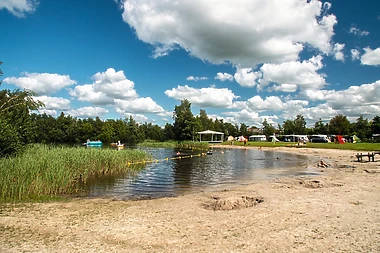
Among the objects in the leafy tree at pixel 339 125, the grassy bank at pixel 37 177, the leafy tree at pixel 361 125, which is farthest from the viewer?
the leafy tree at pixel 339 125

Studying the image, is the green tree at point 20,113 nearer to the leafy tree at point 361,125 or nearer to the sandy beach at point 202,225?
the sandy beach at point 202,225

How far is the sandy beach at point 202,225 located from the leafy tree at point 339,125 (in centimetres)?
8747

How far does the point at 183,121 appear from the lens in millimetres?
82875

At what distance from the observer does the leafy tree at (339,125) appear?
8900cm

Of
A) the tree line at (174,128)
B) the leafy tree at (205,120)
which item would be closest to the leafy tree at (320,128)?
the tree line at (174,128)

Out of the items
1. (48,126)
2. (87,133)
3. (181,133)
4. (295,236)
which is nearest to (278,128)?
(181,133)

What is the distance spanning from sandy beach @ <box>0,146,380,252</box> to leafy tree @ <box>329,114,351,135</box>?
87468 mm

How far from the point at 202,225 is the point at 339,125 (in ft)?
313

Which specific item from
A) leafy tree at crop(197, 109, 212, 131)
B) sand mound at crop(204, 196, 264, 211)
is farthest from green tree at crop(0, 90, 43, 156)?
leafy tree at crop(197, 109, 212, 131)

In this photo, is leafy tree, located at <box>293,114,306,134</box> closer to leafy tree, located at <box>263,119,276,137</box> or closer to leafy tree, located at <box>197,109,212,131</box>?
leafy tree, located at <box>263,119,276,137</box>

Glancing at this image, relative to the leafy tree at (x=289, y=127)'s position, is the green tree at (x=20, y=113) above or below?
below

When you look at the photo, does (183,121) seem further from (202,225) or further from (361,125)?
(202,225)

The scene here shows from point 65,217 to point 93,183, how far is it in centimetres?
890

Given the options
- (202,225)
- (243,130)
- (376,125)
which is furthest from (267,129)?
(202,225)
